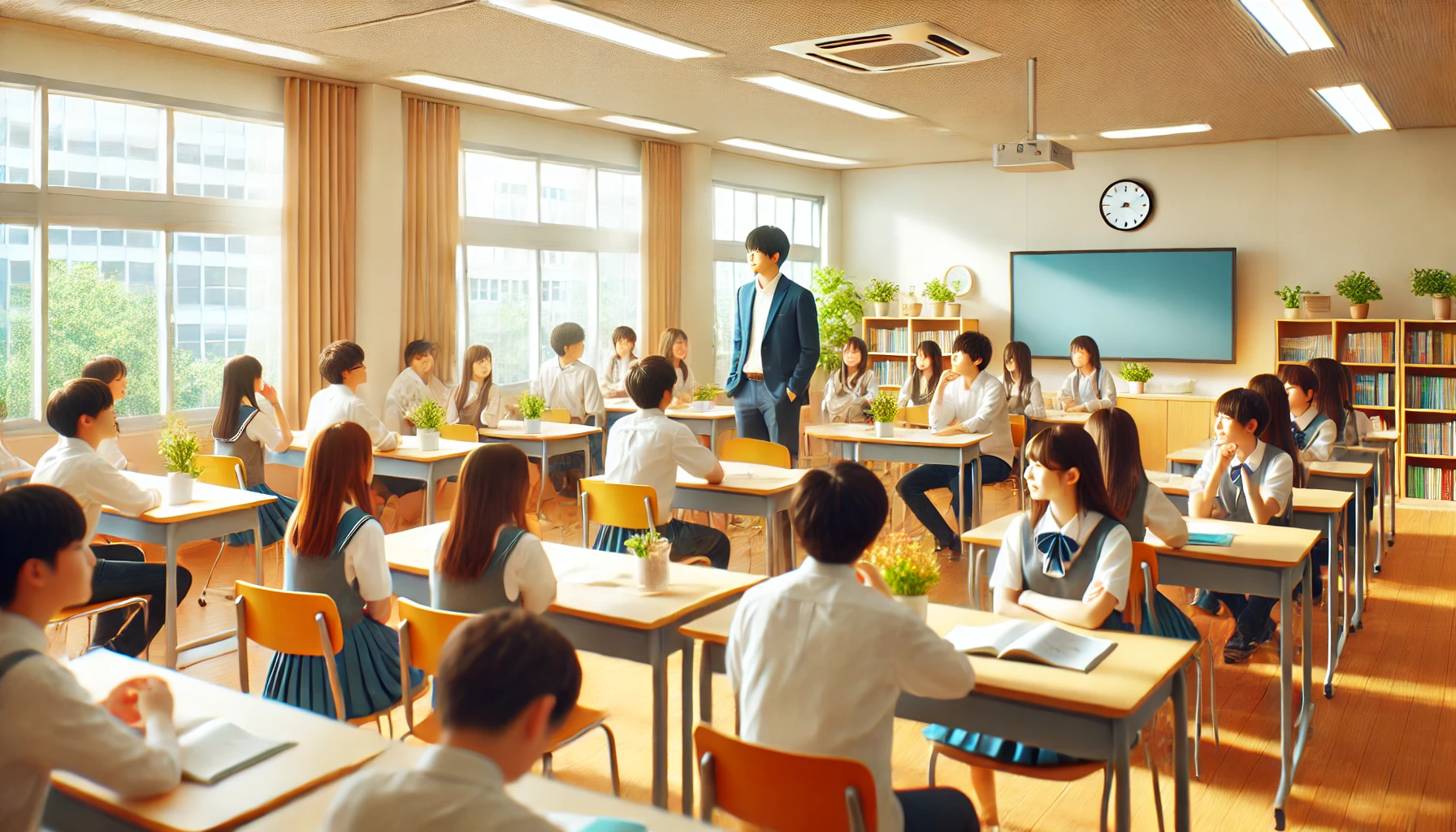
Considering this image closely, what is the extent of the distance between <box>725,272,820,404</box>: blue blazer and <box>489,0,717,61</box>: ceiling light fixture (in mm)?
1407

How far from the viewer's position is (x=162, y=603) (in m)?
4.33

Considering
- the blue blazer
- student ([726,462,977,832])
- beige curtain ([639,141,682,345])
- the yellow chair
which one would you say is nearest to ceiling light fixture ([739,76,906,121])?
the blue blazer

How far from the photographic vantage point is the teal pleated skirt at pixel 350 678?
3.03 metres

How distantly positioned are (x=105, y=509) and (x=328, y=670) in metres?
2.10

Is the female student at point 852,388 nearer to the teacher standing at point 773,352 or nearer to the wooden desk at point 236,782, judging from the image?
the teacher standing at point 773,352

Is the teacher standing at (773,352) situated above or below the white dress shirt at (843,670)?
above

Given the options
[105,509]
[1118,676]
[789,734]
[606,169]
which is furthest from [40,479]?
[606,169]

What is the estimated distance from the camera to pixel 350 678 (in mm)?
3041

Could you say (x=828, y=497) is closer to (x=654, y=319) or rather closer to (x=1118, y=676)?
(x=1118, y=676)

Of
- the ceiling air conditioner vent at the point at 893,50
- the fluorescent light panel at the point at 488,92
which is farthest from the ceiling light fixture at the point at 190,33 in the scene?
the ceiling air conditioner vent at the point at 893,50

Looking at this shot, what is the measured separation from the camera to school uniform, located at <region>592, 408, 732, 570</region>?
465cm

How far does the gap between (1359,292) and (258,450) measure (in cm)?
831

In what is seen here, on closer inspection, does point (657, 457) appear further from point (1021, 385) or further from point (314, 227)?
point (1021, 385)

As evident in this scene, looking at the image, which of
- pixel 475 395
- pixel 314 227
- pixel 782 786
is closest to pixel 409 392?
pixel 475 395
